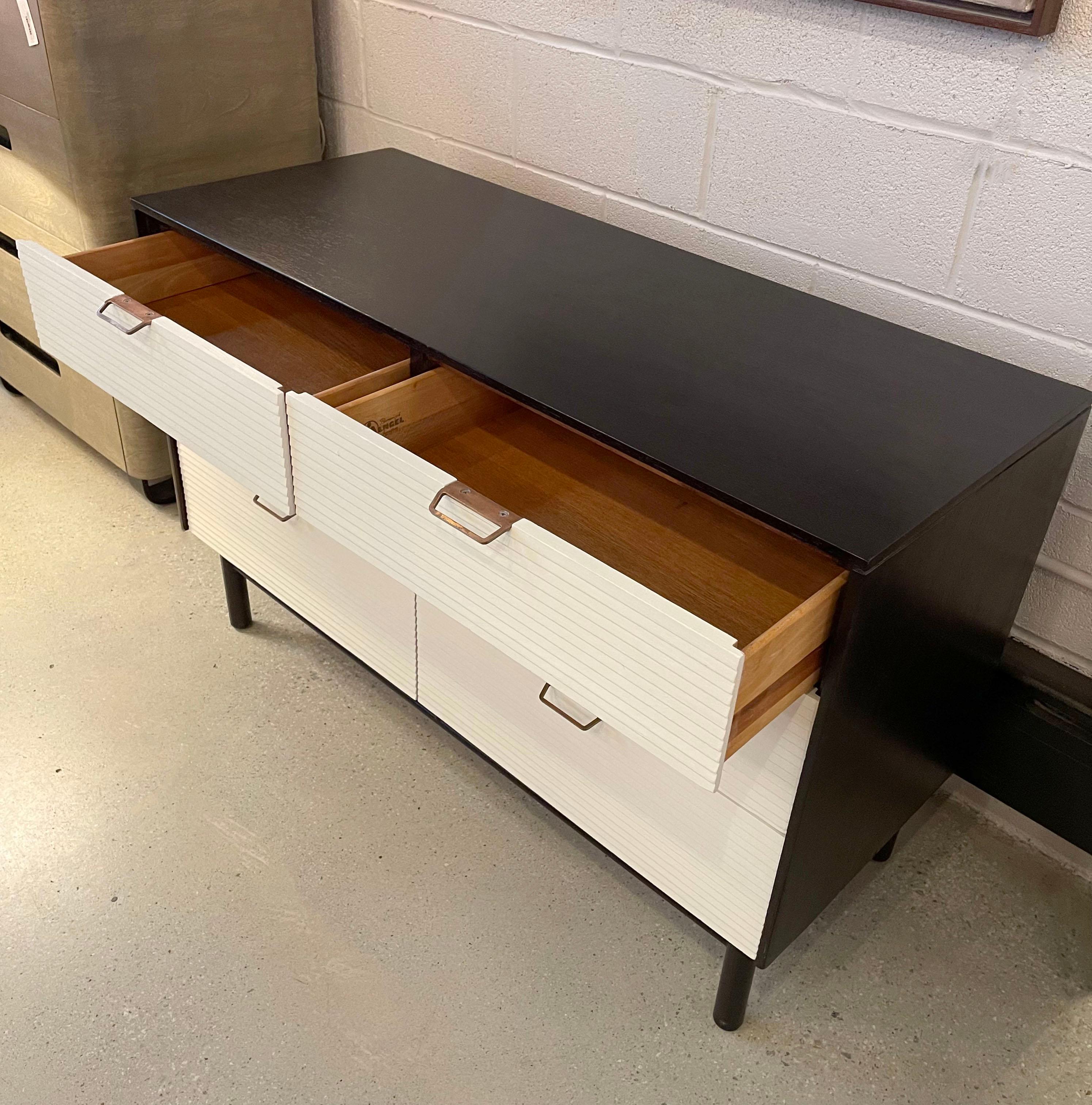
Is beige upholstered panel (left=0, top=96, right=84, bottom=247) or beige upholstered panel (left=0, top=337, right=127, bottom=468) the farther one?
beige upholstered panel (left=0, top=337, right=127, bottom=468)

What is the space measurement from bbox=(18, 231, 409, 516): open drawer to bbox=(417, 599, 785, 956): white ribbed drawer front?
29 cm

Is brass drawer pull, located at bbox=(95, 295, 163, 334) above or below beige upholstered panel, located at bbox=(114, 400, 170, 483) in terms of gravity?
above

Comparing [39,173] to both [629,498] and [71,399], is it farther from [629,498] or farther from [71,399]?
[629,498]

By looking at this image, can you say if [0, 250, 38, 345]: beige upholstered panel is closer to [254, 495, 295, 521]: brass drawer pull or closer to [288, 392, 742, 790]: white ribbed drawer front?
[254, 495, 295, 521]: brass drawer pull

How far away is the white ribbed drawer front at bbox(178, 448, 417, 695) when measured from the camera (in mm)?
1387

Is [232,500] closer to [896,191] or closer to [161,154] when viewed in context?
[161,154]

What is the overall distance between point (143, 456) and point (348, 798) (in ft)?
2.78

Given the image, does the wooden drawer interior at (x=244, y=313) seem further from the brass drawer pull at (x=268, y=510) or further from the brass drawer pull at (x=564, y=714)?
the brass drawer pull at (x=564, y=714)

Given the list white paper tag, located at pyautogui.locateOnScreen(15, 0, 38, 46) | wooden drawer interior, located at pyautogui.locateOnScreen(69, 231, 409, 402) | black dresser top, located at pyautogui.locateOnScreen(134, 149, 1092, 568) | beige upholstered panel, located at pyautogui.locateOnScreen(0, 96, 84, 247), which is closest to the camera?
black dresser top, located at pyautogui.locateOnScreen(134, 149, 1092, 568)

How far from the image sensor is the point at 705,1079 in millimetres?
1217

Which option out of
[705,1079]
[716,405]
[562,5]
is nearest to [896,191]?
[716,405]

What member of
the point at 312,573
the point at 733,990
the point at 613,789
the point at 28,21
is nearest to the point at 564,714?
the point at 613,789

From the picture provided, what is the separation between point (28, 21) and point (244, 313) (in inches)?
22.5

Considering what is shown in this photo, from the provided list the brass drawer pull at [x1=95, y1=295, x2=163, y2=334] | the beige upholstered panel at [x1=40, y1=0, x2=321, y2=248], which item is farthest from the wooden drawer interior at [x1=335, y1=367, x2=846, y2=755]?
the beige upholstered panel at [x1=40, y1=0, x2=321, y2=248]
